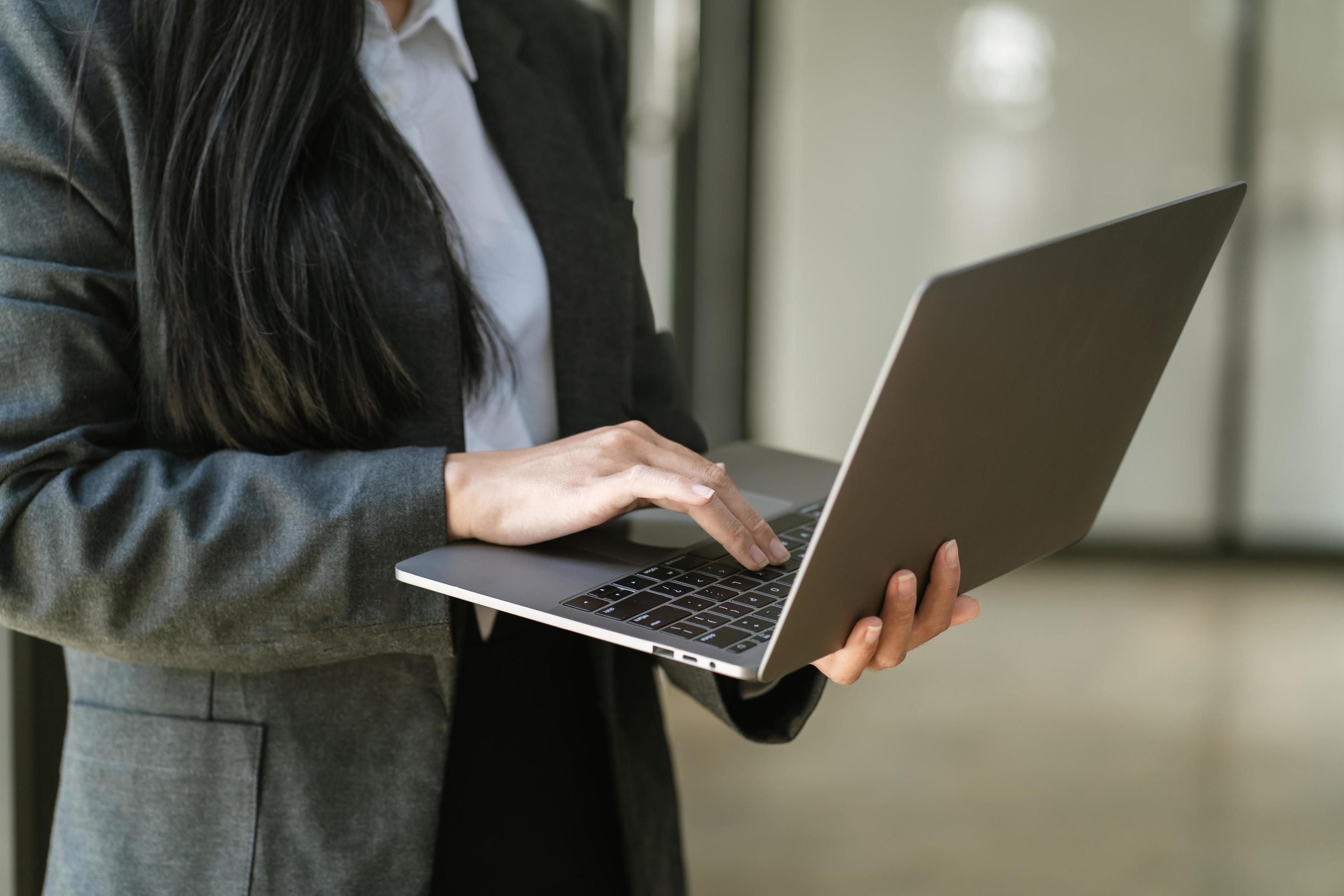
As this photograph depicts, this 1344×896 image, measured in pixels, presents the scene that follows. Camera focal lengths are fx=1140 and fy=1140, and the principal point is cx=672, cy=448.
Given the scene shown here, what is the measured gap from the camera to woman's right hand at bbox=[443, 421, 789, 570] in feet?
2.04

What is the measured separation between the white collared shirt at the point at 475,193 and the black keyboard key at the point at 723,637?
0.32 m

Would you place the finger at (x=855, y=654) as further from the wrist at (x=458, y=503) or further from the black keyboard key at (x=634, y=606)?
the wrist at (x=458, y=503)

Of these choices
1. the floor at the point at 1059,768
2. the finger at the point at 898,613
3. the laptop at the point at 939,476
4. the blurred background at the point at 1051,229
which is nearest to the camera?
the laptop at the point at 939,476

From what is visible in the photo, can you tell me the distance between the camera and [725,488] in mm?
645

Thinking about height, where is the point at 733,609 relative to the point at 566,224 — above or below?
below

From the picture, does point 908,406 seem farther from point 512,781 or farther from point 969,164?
point 969,164

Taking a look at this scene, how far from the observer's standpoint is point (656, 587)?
0.63m

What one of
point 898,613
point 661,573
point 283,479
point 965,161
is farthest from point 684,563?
point 965,161

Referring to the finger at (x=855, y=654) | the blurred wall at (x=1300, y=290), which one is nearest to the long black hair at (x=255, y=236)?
the finger at (x=855, y=654)

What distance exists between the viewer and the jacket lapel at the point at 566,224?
88 centimetres

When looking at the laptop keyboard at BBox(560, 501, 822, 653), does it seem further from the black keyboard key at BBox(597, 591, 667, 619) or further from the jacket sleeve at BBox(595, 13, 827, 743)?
the jacket sleeve at BBox(595, 13, 827, 743)

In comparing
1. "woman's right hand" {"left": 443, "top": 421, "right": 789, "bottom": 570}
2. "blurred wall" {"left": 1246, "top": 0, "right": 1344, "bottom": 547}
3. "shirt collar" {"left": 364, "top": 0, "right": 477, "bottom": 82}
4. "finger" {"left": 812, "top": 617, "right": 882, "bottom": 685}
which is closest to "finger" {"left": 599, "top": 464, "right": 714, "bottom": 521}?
"woman's right hand" {"left": 443, "top": 421, "right": 789, "bottom": 570}

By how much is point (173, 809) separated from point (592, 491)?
1.13 ft

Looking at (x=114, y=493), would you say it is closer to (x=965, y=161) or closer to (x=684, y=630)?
(x=684, y=630)
